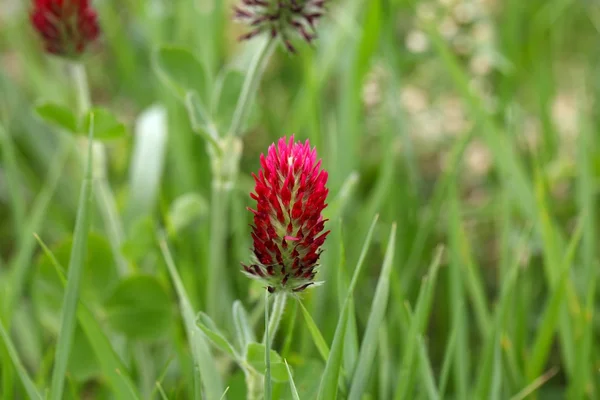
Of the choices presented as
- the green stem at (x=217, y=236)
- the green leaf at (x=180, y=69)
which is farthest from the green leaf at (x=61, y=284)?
the green leaf at (x=180, y=69)

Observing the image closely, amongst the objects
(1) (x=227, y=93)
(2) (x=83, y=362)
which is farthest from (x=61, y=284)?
(1) (x=227, y=93)

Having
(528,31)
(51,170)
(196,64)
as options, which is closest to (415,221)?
(196,64)

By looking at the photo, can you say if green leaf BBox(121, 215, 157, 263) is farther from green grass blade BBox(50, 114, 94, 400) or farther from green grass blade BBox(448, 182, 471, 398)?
green grass blade BBox(448, 182, 471, 398)

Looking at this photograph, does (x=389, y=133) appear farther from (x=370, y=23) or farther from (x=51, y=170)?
(x=51, y=170)

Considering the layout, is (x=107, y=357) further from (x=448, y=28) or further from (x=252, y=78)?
(x=448, y=28)

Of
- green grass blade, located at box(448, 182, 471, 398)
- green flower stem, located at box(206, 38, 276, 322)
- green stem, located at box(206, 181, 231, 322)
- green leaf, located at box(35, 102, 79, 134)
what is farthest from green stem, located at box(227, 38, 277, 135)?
green grass blade, located at box(448, 182, 471, 398)

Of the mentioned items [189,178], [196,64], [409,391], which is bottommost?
[409,391]

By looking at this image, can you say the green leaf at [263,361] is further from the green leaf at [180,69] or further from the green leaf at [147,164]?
the green leaf at [147,164]
